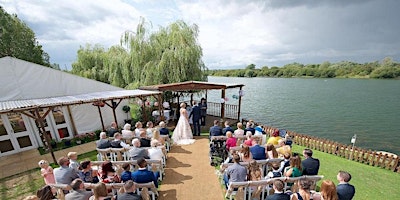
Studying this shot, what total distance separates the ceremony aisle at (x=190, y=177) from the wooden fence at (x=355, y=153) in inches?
220

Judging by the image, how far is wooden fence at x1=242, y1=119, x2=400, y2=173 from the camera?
8.12 meters

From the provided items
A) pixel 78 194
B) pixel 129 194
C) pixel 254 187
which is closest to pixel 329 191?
pixel 254 187

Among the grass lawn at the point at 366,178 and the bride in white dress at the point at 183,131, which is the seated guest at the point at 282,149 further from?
the bride in white dress at the point at 183,131

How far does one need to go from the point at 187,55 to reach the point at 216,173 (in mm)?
8872

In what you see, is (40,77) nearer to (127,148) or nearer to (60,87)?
(60,87)

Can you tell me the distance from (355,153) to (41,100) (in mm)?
14953

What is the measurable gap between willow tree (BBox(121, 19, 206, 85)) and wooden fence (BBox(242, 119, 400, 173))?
698 cm

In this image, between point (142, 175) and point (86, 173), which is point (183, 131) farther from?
point (86, 173)

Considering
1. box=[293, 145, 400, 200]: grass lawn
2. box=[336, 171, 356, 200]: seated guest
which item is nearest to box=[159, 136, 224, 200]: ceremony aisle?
box=[336, 171, 356, 200]: seated guest

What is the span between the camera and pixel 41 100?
29.1ft

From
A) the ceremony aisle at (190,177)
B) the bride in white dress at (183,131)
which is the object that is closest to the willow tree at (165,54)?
the bride in white dress at (183,131)

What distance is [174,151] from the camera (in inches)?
326

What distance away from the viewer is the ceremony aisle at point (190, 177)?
209 inches

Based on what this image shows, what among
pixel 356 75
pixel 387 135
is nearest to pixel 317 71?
pixel 356 75
